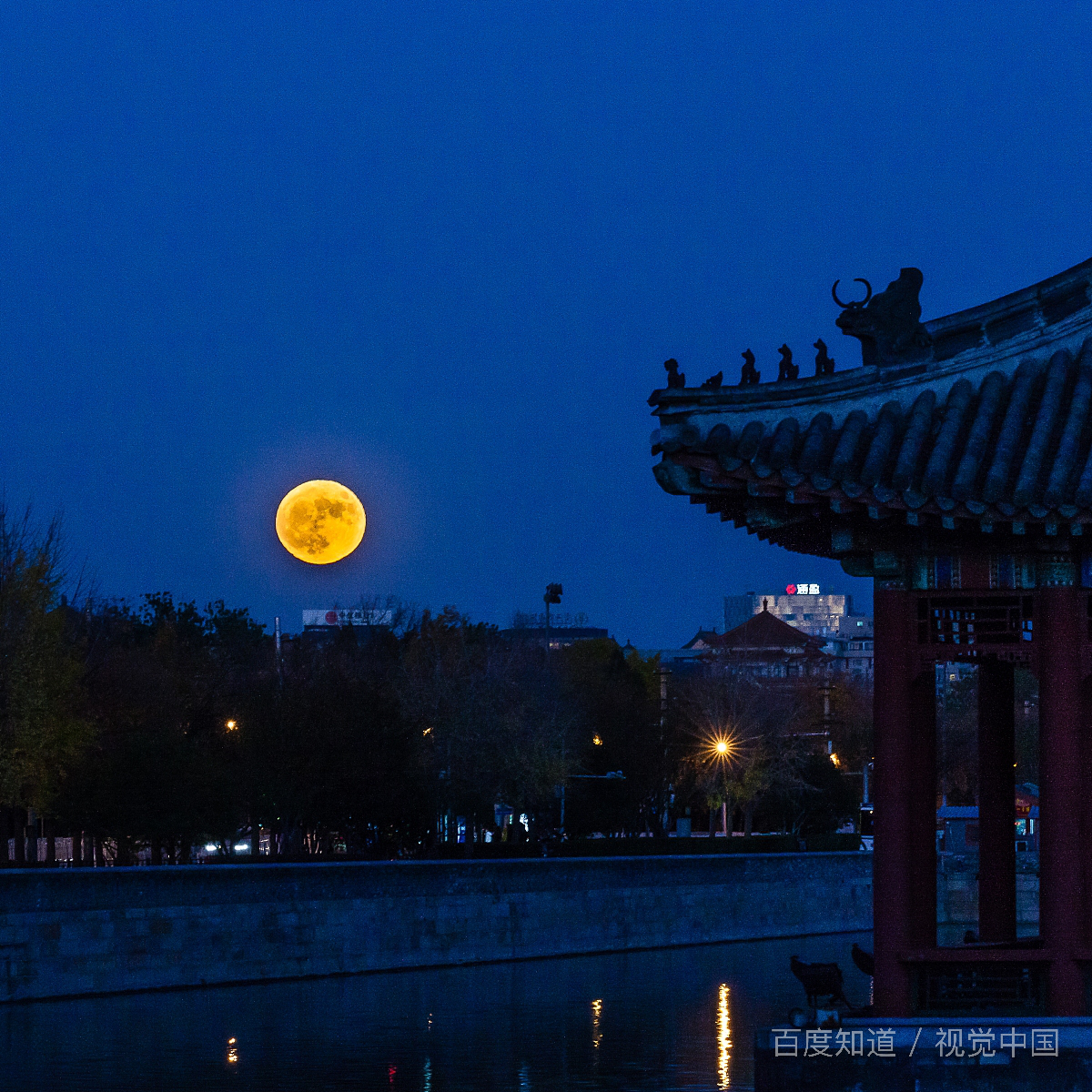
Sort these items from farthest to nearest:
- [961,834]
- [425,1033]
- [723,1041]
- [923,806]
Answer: [961,834] < [425,1033] < [723,1041] < [923,806]

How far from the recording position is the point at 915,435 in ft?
51.7

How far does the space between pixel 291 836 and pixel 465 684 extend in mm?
9042

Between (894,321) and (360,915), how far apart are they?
3080 centimetres

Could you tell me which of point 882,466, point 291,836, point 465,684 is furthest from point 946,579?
point 465,684

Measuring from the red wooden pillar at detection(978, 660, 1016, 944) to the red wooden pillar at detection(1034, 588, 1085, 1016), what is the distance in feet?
8.57

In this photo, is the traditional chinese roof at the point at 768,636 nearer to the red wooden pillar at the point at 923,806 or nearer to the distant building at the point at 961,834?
the distant building at the point at 961,834

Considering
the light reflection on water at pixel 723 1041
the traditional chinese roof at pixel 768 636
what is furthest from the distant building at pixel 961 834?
the traditional chinese roof at pixel 768 636

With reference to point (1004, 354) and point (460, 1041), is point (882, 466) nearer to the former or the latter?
point (1004, 354)

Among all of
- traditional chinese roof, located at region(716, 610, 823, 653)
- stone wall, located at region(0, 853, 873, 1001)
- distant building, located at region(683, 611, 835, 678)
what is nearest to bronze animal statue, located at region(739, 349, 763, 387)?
stone wall, located at region(0, 853, 873, 1001)

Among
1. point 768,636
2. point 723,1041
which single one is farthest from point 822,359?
point 768,636

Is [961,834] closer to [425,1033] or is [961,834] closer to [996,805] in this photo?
[425,1033]

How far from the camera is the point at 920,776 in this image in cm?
1686

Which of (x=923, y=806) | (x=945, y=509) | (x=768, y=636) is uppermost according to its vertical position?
(x=768, y=636)

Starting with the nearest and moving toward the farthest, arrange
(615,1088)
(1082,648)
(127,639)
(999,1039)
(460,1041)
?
(999,1039), (1082,648), (615,1088), (460,1041), (127,639)
